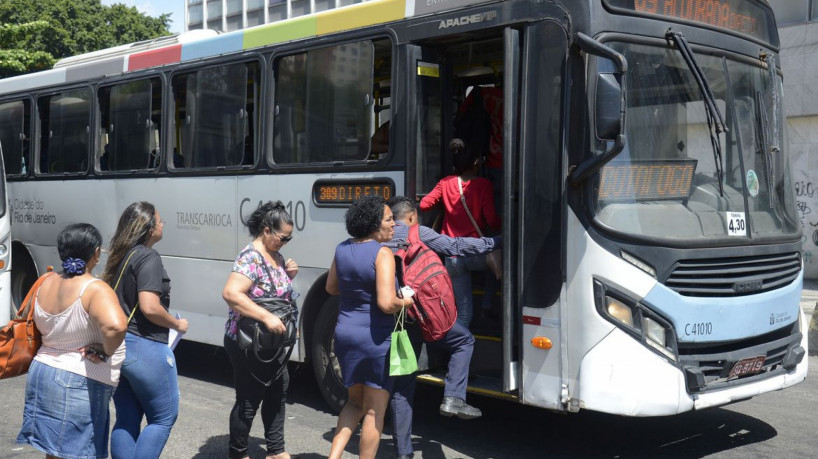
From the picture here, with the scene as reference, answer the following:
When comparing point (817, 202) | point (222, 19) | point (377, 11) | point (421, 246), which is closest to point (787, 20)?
point (817, 202)

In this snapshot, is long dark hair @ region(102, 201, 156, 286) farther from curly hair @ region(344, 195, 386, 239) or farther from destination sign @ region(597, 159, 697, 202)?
destination sign @ region(597, 159, 697, 202)

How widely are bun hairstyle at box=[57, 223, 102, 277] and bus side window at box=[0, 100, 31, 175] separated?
6607 millimetres

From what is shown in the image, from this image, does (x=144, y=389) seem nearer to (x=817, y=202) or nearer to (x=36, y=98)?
(x=36, y=98)

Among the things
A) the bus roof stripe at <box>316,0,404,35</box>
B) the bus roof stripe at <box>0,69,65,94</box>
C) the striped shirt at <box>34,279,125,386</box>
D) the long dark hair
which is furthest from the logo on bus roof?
the bus roof stripe at <box>0,69,65,94</box>

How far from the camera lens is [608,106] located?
505cm

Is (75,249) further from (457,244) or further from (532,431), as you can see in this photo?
(532,431)

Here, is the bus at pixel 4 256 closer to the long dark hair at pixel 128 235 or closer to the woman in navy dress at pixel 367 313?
the long dark hair at pixel 128 235

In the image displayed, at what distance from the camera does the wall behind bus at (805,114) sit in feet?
50.4

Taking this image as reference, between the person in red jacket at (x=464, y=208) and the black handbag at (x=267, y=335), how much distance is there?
1.38 m

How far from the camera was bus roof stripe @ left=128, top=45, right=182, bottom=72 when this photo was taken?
8469 mm

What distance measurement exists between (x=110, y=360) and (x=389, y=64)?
320 centimetres

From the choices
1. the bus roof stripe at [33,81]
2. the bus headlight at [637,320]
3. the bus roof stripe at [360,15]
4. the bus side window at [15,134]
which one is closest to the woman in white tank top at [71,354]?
the bus headlight at [637,320]

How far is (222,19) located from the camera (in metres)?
40.1

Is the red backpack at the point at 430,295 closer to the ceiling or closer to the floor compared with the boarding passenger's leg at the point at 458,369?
closer to the ceiling
